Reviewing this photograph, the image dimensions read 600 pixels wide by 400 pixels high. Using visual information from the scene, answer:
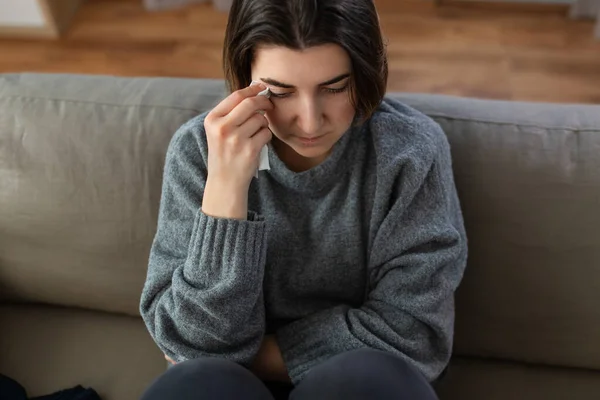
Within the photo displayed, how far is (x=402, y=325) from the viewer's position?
3.03 feet

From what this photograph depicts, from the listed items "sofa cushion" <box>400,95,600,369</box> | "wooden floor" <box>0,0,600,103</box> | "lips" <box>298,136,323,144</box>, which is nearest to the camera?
"lips" <box>298,136,323,144</box>

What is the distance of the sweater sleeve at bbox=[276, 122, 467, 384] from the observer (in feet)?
2.98

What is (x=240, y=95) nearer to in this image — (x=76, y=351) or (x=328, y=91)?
(x=328, y=91)

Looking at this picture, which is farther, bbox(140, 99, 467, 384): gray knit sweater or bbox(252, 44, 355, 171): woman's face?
bbox(140, 99, 467, 384): gray knit sweater

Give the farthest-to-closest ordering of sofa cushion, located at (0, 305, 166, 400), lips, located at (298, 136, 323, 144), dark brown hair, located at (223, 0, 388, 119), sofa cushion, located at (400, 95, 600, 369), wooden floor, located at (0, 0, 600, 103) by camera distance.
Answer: wooden floor, located at (0, 0, 600, 103) < sofa cushion, located at (0, 305, 166, 400) < sofa cushion, located at (400, 95, 600, 369) < lips, located at (298, 136, 323, 144) < dark brown hair, located at (223, 0, 388, 119)

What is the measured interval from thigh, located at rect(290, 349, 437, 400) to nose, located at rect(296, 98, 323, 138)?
0.99 feet

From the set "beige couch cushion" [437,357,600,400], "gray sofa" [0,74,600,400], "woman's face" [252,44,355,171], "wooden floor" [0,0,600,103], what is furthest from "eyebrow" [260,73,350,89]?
"wooden floor" [0,0,600,103]

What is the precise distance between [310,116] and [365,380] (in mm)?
338

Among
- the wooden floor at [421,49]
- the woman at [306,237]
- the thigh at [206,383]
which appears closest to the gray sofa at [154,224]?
the woman at [306,237]

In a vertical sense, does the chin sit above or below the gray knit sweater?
above

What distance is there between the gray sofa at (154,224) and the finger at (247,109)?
305 millimetres

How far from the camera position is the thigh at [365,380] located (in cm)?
77

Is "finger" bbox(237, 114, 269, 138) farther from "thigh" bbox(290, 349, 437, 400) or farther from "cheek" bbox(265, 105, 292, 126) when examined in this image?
"thigh" bbox(290, 349, 437, 400)

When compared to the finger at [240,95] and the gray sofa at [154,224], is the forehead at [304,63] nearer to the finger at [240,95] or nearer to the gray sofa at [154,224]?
the finger at [240,95]
